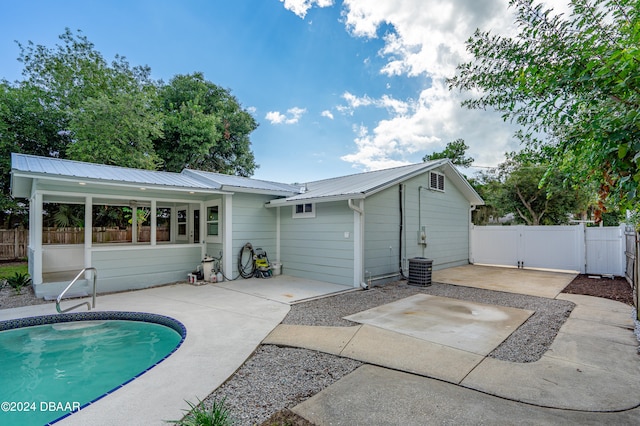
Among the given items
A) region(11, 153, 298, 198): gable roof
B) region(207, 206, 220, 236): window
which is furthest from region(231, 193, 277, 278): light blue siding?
region(207, 206, 220, 236): window

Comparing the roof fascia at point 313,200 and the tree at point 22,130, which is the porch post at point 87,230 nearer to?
the roof fascia at point 313,200

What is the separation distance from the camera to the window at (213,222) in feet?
28.8

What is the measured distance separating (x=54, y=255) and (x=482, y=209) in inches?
901

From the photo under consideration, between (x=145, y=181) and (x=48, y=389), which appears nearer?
(x=48, y=389)

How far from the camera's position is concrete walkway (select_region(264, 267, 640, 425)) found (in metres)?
2.46

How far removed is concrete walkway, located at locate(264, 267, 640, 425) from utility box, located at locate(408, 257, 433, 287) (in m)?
Answer: 3.51

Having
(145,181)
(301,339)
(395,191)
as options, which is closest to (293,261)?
(395,191)

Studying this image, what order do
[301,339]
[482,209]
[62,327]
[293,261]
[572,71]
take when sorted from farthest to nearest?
[482,209] < [293,261] < [62,327] < [301,339] < [572,71]

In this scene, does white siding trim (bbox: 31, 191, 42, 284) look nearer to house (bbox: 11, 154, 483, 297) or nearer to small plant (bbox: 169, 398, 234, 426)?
house (bbox: 11, 154, 483, 297)

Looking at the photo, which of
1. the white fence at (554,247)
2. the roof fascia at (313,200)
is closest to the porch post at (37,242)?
the roof fascia at (313,200)

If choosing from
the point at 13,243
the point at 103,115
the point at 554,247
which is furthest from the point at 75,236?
the point at 554,247

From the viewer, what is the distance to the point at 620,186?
1856 mm

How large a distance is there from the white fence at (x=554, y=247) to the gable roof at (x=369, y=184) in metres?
1.94

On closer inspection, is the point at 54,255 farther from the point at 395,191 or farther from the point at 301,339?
the point at 395,191
